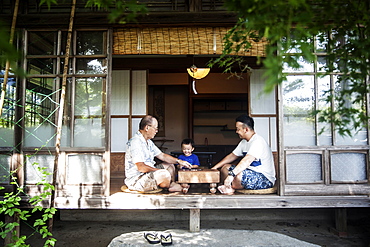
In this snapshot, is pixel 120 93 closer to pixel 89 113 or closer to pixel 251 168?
pixel 89 113

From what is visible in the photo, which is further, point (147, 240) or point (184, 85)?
point (184, 85)

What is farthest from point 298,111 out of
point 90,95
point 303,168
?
point 90,95

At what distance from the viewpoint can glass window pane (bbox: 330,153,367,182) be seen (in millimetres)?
3951

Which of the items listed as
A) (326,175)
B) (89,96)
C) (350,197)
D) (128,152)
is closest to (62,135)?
(89,96)

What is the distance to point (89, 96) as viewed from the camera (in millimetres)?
4023

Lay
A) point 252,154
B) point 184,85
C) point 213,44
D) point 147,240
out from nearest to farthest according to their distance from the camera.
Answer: point 147,240 < point 252,154 < point 213,44 < point 184,85

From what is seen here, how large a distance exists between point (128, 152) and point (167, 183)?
0.69 m

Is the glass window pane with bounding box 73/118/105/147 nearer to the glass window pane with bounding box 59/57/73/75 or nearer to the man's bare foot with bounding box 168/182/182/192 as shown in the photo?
the glass window pane with bounding box 59/57/73/75

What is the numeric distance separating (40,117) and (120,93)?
2.79m

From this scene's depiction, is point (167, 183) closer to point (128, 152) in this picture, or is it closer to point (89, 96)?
point (128, 152)

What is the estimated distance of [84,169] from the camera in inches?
155

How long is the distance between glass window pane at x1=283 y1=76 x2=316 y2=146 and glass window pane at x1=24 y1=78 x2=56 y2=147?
316 cm

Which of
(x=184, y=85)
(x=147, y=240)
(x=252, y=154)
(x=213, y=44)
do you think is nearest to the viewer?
(x=147, y=240)

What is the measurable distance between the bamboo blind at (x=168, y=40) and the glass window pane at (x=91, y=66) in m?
0.29
